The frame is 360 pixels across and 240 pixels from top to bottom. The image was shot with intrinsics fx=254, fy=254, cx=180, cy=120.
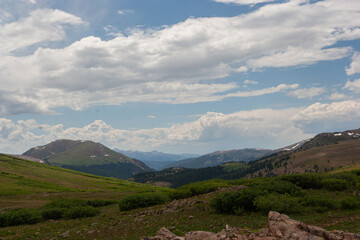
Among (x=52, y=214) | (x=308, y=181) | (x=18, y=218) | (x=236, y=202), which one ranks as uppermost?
(x=308, y=181)

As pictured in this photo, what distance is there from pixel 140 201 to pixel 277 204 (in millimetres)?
21954

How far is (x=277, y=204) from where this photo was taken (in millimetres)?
26031

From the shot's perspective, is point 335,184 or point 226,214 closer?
point 226,214

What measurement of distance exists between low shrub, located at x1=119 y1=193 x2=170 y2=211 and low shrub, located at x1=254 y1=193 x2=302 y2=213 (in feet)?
61.7

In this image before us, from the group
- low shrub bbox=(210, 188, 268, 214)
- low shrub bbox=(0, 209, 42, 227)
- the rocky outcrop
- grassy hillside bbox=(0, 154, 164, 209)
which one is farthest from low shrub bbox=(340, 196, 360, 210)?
grassy hillside bbox=(0, 154, 164, 209)

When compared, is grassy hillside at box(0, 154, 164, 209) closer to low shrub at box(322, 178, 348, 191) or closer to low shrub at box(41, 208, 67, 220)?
low shrub at box(41, 208, 67, 220)

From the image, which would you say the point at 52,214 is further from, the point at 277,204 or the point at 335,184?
the point at 335,184

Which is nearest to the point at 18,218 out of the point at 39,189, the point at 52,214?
the point at 52,214

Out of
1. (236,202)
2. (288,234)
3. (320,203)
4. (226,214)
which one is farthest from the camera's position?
(236,202)

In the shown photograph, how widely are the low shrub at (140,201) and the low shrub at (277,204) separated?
18.8 meters

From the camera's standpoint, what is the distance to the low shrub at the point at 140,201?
39169mm

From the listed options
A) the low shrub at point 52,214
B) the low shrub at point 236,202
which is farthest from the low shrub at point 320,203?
the low shrub at point 52,214

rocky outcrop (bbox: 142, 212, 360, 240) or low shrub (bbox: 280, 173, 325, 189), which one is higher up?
rocky outcrop (bbox: 142, 212, 360, 240)

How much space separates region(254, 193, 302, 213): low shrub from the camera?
25719mm
